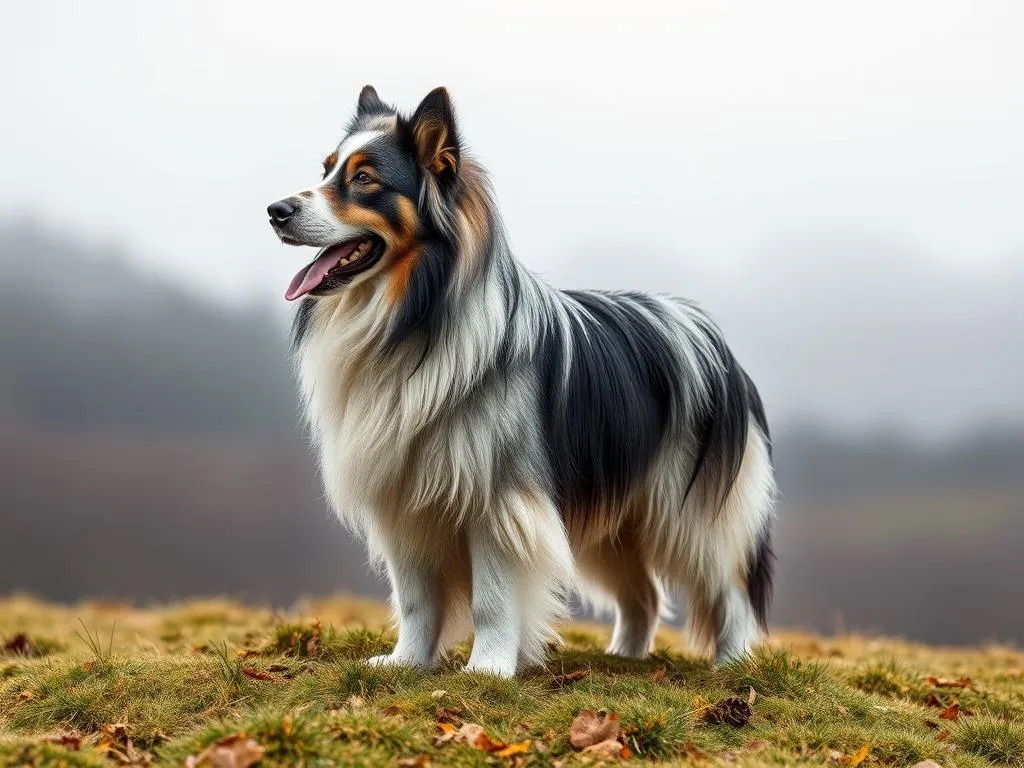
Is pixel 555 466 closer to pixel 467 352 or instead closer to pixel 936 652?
pixel 467 352

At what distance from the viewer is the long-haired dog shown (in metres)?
4.42

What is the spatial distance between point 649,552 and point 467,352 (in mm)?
1801

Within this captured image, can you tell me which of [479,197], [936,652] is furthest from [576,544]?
[936,652]

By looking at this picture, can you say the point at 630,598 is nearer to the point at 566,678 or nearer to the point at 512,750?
the point at 566,678

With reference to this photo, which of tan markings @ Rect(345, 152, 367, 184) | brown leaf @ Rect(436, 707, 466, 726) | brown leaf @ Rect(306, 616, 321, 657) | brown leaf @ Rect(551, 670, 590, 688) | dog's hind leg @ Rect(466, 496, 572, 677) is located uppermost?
tan markings @ Rect(345, 152, 367, 184)

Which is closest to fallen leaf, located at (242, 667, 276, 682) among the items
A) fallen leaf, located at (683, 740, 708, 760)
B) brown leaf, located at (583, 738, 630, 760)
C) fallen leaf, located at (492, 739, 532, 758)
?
fallen leaf, located at (492, 739, 532, 758)

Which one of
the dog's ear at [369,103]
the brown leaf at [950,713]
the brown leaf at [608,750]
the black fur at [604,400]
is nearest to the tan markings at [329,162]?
the dog's ear at [369,103]

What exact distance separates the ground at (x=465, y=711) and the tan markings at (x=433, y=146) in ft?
7.15

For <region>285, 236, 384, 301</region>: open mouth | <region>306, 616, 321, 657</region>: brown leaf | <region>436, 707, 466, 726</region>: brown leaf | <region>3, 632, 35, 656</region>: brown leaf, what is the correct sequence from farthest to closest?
<region>3, 632, 35, 656</region>: brown leaf < <region>306, 616, 321, 657</region>: brown leaf < <region>285, 236, 384, 301</region>: open mouth < <region>436, 707, 466, 726</region>: brown leaf

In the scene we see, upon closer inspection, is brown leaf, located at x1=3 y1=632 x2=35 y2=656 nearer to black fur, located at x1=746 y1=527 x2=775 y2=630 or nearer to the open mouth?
the open mouth

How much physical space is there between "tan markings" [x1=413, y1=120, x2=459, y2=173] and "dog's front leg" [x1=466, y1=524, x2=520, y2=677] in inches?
62.8

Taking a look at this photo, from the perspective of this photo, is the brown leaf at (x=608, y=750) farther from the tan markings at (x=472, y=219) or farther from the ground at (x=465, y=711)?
the tan markings at (x=472, y=219)

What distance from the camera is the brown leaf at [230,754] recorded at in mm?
3316

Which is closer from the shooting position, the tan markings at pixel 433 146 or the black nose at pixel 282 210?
the black nose at pixel 282 210
